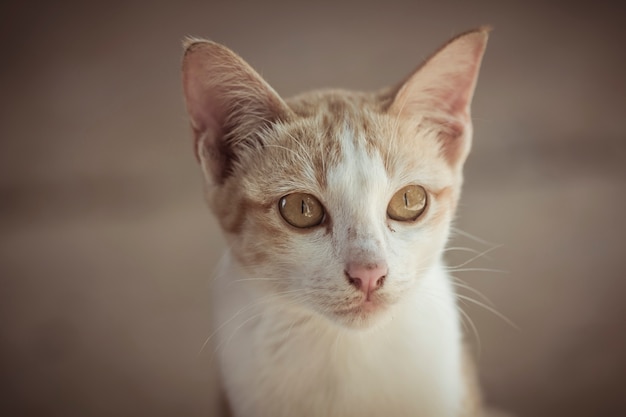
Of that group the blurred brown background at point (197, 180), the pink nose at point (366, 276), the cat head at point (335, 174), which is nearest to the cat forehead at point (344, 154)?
the cat head at point (335, 174)

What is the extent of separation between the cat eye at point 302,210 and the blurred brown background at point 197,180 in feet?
2.51

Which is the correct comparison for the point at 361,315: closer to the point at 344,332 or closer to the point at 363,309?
the point at 363,309

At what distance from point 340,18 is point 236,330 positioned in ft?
4.39

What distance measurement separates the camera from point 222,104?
3.97 ft

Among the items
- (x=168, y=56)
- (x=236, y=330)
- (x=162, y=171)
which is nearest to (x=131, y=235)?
(x=162, y=171)

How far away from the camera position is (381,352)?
1273mm

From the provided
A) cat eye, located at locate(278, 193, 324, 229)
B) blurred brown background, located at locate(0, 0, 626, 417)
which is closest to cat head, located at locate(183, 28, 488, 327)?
cat eye, located at locate(278, 193, 324, 229)

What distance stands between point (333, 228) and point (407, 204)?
0.17 metres

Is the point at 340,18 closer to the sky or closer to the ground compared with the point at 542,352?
closer to the sky

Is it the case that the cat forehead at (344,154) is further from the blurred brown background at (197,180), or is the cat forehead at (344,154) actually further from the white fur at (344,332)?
the blurred brown background at (197,180)

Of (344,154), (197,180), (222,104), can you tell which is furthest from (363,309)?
(197,180)

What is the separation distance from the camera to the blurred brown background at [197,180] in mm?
1770

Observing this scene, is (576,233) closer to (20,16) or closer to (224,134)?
(224,134)

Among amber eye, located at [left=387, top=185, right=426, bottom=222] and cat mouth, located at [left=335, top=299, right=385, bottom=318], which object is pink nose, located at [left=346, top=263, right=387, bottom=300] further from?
amber eye, located at [left=387, top=185, right=426, bottom=222]
